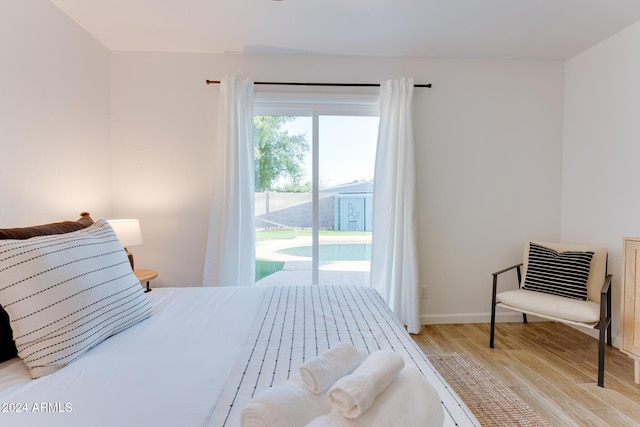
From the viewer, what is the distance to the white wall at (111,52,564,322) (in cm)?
278

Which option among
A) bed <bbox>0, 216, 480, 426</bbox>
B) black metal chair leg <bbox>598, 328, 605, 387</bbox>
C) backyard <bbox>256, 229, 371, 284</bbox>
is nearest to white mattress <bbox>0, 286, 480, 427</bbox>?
bed <bbox>0, 216, 480, 426</bbox>

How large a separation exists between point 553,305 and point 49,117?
12.7 feet

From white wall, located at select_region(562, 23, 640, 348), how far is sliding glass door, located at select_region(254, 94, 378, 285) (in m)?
1.93

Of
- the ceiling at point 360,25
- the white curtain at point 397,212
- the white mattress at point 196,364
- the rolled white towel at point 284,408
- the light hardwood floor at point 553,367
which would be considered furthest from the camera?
the white curtain at point 397,212

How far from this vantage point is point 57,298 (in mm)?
1015

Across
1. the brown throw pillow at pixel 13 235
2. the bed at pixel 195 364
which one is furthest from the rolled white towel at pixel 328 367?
the brown throw pillow at pixel 13 235

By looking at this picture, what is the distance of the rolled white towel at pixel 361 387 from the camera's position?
63cm

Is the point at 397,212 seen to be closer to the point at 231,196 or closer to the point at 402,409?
the point at 231,196

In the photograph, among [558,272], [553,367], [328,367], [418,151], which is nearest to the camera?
[328,367]

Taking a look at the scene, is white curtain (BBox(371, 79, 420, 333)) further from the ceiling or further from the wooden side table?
the wooden side table

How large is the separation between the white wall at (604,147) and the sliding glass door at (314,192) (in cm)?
193

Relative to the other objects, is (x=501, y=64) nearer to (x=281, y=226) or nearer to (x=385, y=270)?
(x=385, y=270)

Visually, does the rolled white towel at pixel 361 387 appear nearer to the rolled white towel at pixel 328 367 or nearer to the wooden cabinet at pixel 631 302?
the rolled white towel at pixel 328 367

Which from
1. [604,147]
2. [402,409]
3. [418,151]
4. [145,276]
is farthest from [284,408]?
[604,147]
